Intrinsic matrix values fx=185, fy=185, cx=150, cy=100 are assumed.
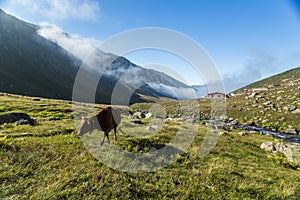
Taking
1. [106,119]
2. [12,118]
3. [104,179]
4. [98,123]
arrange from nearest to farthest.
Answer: [104,179] → [98,123] → [106,119] → [12,118]

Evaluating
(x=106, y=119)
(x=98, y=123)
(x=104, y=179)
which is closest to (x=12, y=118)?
(x=98, y=123)

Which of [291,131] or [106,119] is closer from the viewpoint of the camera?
[106,119]

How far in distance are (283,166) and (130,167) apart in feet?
44.3

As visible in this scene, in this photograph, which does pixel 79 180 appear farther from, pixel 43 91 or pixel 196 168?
pixel 43 91

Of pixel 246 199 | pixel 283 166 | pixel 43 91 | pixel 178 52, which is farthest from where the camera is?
pixel 43 91

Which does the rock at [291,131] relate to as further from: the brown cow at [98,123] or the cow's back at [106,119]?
the brown cow at [98,123]

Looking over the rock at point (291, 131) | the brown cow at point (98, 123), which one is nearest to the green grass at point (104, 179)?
the brown cow at point (98, 123)

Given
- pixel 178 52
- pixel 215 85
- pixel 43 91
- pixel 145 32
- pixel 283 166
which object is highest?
pixel 145 32

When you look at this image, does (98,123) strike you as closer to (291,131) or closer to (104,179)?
(104,179)

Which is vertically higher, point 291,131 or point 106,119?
point 291,131

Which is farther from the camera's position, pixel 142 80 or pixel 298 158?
pixel 142 80

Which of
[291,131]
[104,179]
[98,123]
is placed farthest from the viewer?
[291,131]

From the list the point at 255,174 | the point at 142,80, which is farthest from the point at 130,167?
the point at 142,80

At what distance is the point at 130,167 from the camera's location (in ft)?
30.1
